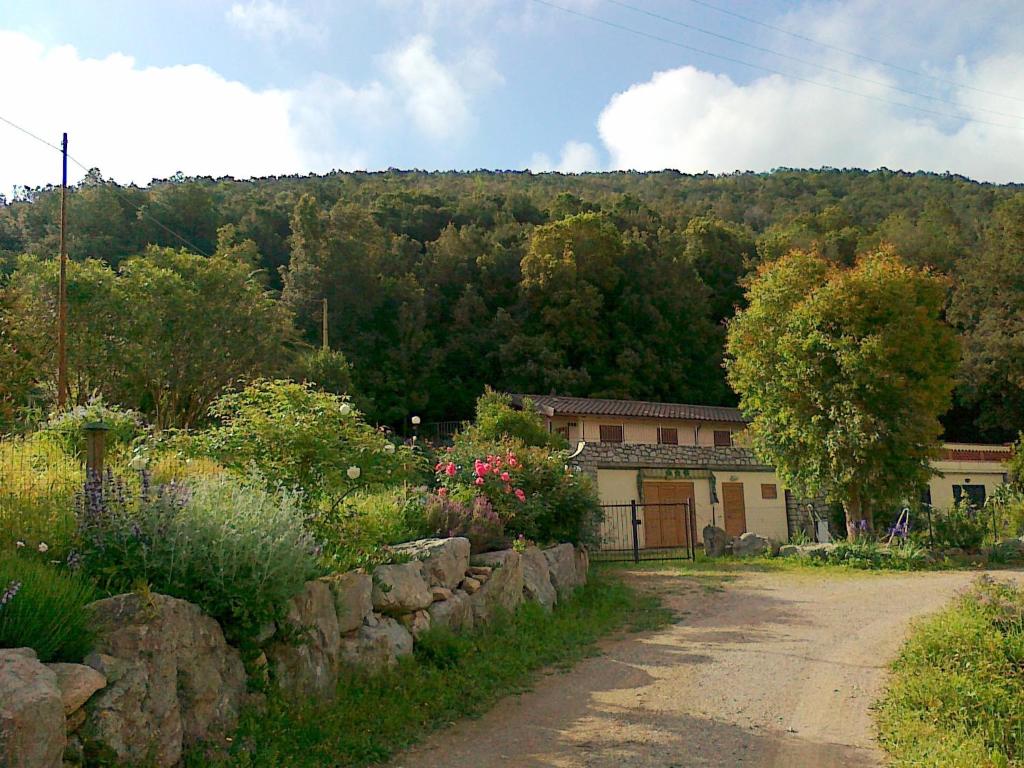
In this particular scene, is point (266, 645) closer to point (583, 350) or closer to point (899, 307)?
point (899, 307)

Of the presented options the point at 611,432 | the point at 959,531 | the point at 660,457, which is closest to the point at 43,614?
the point at 959,531

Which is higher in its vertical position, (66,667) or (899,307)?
(899,307)

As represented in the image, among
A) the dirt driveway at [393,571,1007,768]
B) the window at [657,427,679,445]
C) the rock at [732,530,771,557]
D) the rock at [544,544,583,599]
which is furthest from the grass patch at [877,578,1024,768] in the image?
the window at [657,427,679,445]

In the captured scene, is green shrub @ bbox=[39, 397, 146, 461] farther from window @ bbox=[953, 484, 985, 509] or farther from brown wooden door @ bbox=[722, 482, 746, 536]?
window @ bbox=[953, 484, 985, 509]

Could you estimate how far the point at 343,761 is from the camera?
5.84 metres

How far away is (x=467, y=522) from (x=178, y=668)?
6144 mm

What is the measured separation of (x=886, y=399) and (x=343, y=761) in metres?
16.7

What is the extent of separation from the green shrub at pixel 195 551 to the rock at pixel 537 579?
208 inches

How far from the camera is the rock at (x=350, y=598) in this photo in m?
7.16

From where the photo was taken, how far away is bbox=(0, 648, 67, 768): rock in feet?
12.6

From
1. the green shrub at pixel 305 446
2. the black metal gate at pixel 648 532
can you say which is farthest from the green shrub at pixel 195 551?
the black metal gate at pixel 648 532

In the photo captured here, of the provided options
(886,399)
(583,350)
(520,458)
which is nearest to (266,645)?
(520,458)

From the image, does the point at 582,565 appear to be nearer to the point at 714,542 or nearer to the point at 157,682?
the point at 714,542

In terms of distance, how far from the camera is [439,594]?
29.2 ft
